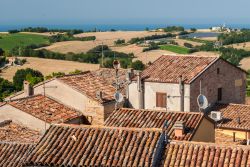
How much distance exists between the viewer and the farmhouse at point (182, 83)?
28.7 m

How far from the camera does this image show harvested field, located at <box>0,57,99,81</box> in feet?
205

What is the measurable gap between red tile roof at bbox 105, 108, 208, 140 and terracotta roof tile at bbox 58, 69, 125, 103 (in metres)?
9.22

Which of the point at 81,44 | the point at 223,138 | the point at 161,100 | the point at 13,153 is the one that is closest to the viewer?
the point at 13,153

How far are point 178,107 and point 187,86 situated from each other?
123 centimetres

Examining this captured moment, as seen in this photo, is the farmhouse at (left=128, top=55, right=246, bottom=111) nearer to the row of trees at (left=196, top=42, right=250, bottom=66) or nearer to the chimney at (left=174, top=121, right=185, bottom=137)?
the chimney at (left=174, top=121, right=185, bottom=137)

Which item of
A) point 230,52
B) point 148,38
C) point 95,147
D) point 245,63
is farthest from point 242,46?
point 95,147

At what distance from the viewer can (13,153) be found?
18.2 m

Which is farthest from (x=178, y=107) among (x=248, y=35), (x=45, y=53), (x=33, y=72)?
(x=248, y=35)

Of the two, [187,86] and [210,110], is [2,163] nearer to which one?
[187,86]

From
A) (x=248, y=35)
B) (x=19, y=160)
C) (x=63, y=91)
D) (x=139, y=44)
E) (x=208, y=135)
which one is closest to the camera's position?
(x=19, y=160)

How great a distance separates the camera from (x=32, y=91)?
3228cm

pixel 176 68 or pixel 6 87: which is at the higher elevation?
pixel 176 68

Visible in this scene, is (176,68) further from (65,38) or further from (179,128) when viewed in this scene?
(65,38)

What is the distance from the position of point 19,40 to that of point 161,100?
206ft
